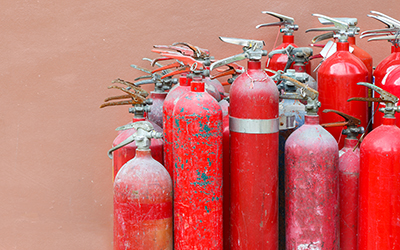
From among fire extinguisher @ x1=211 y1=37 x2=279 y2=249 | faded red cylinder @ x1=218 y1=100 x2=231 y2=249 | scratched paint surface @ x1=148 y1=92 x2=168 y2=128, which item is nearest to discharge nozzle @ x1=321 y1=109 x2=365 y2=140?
fire extinguisher @ x1=211 y1=37 x2=279 y2=249

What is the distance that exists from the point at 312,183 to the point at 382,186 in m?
0.20

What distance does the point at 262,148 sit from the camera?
1.40 metres

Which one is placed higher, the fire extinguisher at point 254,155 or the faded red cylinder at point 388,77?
the faded red cylinder at point 388,77

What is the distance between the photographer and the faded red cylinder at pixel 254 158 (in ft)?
4.56

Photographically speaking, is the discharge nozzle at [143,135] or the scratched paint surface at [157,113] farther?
the scratched paint surface at [157,113]

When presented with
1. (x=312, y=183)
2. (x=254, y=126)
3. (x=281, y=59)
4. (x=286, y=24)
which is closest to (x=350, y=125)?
(x=312, y=183)

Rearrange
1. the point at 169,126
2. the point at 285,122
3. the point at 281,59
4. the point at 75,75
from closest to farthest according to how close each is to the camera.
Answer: the point at 169,126 → the point at 285,122 → the point at 281,59 → the point at 75,75

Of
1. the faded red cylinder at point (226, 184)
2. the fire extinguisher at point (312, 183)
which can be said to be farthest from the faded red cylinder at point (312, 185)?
the faded red cylinder at point (226, 184)

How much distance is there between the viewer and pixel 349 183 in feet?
4.94

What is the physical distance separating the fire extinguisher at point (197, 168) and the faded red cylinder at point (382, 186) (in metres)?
0.44

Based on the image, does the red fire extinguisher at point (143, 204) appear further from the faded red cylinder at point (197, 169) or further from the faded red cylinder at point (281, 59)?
the faded red cylinder at point (281, 59)

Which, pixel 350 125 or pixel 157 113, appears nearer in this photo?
pixel 350 125

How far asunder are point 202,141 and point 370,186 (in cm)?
52

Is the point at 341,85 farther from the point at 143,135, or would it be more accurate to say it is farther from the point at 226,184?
the point at 143,135
